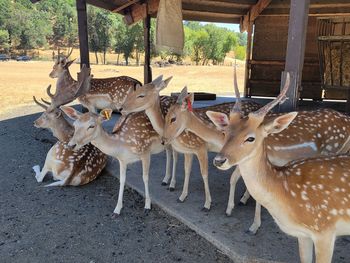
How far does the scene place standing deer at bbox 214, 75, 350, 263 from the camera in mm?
2334

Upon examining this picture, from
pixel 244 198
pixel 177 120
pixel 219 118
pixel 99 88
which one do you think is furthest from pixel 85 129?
pixel 99 88

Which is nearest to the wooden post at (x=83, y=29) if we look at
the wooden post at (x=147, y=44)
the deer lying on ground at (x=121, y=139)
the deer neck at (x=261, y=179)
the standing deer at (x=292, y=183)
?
the wooden post at (x=147, y=44)

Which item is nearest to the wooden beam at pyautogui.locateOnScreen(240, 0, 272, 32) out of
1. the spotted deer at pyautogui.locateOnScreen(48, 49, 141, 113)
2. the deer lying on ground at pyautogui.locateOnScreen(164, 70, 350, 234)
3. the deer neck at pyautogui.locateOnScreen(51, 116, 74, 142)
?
the spotted deer at pyautogui.locateOnScreen(48, 49, 141, 113)

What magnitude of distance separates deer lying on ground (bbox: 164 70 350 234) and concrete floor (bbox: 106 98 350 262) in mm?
150

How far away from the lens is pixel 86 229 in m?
3.68

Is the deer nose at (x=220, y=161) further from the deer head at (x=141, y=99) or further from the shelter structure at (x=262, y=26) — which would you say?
the shelter structure at (x=262, y=26)

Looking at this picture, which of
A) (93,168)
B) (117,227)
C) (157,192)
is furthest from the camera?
(93,168)

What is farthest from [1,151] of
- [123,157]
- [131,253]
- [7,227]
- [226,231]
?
[226,231]

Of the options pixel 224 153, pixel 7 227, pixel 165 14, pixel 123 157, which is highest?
pixel 165 14

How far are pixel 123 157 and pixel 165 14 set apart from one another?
3.43 metres

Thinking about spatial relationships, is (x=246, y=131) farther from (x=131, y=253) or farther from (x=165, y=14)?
(x=165, y=14)

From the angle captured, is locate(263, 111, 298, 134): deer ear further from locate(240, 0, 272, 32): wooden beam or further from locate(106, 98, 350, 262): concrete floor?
locate(240, 0, 272, 32): wooden beam

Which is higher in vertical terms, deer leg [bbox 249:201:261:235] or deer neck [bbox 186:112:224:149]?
deer neck [bbox 186:112:224:149]

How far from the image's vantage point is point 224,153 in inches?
89.1
